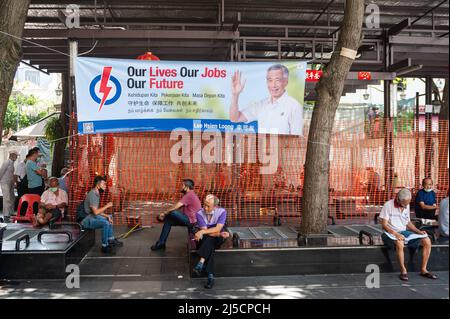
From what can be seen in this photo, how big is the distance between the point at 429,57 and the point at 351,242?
724 centimetres

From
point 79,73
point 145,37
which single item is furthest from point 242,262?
point 145,37

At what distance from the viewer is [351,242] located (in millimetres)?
7258

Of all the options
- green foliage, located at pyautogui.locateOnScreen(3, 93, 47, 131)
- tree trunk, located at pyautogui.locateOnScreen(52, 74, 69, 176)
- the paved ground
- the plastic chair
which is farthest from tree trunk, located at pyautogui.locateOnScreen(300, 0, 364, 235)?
green foliage, located at pyautogui.locateOnScreen(3, 93, 47, 131)

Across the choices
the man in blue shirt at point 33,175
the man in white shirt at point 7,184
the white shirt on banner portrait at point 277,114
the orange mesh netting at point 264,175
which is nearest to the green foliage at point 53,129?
the man in white shirt at point 7,184

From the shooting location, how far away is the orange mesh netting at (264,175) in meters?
10.2

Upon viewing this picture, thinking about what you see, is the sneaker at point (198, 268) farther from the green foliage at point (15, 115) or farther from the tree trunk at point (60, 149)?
the green foliage at point (15, 115)

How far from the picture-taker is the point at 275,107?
871 centimetres

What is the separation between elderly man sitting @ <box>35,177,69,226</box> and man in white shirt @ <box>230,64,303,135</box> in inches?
150

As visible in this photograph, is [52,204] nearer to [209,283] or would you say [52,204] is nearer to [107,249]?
[107,249]

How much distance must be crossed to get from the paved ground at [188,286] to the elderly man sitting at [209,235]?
255 millimetres

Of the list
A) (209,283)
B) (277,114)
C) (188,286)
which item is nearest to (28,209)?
(188,286)

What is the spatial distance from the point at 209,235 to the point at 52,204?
3.99 meters

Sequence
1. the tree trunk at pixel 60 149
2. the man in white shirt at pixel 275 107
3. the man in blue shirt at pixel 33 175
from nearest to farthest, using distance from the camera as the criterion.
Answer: the man in white shirt at pixel 275 107 < the man in blue shirt at pixel 33 175 < the tree trunk at pixel 60 149

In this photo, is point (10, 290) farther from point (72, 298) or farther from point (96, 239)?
point (96, 239)
